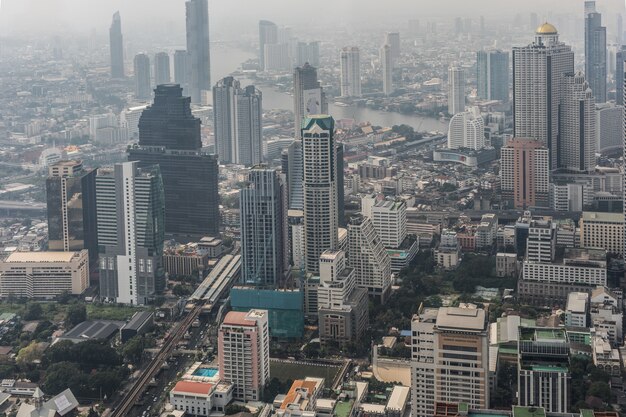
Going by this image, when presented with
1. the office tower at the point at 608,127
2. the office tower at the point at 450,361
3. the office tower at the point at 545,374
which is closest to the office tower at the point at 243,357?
the office tower at the point at 450,361

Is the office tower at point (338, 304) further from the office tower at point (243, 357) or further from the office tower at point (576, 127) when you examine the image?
the office tower at point (576, 127)

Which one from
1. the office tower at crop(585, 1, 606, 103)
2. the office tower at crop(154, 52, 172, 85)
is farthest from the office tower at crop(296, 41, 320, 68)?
the office tower at crop(585, 1, 606, 103)

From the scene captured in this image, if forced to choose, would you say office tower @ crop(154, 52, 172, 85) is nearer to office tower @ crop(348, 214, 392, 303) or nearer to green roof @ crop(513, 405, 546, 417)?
office tower @ crop(348, 214, 392, 303)

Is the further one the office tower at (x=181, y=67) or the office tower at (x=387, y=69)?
the office tower at (x=387, y=69)

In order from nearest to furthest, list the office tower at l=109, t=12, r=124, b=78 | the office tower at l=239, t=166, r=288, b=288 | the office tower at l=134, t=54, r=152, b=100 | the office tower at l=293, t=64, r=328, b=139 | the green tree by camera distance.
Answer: the green tree
the office tower at l=239, t=166, r=288, b=288
the office tower at l=109, t=12, r=124, b=78
the office tower at l=293, t=64, r=328, b=139
the office tower at l=134, t=54, r=152, b=100

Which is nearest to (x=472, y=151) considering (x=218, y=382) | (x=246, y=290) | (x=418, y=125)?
(x=418, y=125)

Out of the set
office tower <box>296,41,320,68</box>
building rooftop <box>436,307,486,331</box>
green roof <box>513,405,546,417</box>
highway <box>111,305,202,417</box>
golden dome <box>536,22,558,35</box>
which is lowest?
highway <box>111,305,202,417</box>

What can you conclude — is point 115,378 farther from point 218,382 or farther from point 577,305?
point 577,305
